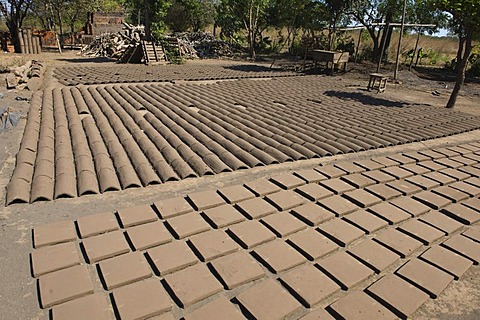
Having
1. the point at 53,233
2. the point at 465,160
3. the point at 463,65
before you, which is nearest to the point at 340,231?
the point at 53,233

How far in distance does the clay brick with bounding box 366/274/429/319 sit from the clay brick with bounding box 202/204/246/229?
1345 millimetres

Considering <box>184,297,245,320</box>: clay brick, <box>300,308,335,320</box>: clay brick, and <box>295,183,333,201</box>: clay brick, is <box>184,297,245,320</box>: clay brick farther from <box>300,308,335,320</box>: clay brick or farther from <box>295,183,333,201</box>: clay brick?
<box>295,183,333,201</box>: clay brick

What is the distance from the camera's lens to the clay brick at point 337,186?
406 cm

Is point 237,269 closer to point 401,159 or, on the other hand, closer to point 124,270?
point 124,270

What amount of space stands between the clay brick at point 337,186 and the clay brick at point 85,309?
2.79 metres

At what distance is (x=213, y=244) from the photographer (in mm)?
2891

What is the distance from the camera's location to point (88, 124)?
19.1 feet

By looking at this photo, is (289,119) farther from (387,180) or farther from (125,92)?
(125,92)

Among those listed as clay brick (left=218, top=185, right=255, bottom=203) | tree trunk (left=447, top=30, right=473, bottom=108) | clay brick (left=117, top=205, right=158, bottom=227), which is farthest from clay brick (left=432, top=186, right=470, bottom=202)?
tree trunk (left=447, top=30, right=473, bottom=108)

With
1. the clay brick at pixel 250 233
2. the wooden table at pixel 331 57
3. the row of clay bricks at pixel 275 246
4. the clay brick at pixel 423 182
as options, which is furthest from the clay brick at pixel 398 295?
the wooden table at pixel 331 57

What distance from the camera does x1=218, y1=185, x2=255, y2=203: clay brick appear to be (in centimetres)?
368

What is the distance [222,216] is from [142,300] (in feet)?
4.09

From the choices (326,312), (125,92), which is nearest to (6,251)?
(326,312)

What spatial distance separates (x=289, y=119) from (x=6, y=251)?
557 centimetres
